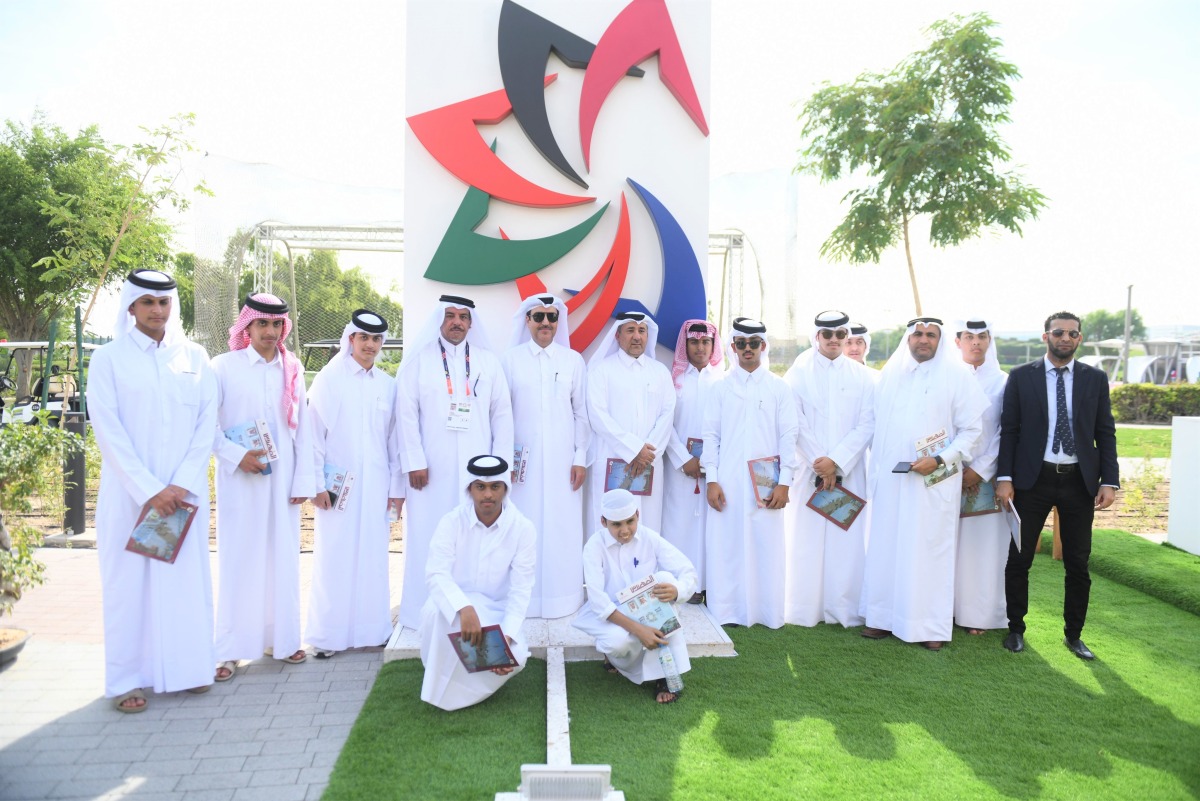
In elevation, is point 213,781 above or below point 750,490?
below

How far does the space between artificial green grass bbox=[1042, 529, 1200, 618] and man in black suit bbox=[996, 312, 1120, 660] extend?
62.2 inches

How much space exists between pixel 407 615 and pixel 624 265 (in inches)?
109

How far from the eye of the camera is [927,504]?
4.69 metres

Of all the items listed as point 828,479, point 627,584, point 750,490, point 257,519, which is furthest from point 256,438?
point 828,479

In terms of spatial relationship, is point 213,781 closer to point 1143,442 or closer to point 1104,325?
point 1143,442

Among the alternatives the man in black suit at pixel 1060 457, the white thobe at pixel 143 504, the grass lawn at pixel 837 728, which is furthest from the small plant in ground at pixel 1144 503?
the white thobe at pixel 143 504

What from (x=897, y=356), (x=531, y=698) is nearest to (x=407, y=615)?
(x=531, y=698)

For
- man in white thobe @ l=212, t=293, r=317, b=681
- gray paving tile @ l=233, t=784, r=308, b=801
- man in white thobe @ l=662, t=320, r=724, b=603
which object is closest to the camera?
gray paving tile @ l=233, t=784, r=308, b=801

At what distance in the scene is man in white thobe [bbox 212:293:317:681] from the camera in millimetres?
4211

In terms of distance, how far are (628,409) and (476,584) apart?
64.1 inches

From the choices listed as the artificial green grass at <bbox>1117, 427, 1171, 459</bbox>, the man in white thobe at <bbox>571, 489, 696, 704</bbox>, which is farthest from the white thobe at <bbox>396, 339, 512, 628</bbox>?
the artificial green grass at <bbox>1117, 427, 1171, 459</bbox>

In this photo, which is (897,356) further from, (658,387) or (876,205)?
(876,205)

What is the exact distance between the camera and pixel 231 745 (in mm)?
3375

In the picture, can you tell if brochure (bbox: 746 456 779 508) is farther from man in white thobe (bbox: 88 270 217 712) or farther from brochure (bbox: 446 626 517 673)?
man in white thobe (bbox: 88 270 217 712)
